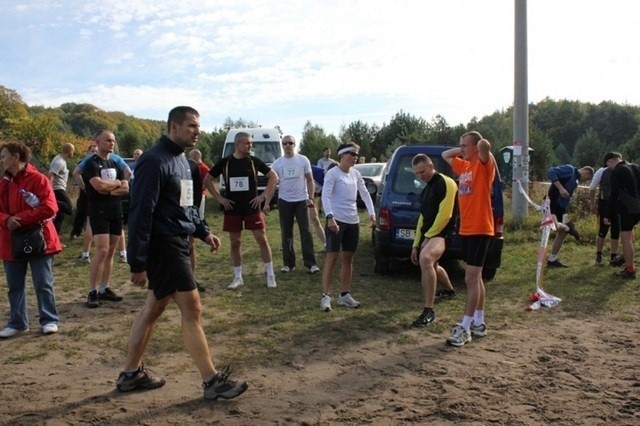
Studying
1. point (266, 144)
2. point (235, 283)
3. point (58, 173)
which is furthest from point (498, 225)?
point (266, 144)

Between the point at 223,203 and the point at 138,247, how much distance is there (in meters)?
3.71

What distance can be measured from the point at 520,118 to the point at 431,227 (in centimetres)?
809

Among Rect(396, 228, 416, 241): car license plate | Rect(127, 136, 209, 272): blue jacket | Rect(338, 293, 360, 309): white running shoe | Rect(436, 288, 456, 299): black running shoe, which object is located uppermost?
Rect(127, 136, 209, 272): blue jacket

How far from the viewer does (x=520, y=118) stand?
13164 mm

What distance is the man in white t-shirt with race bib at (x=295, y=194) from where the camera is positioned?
8.62 meters

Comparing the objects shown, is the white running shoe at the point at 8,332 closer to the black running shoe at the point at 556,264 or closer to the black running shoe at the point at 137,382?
the black running shoe at the point at 137,382

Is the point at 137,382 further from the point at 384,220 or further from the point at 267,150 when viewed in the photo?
the point at 267,150

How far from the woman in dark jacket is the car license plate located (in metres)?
4.45

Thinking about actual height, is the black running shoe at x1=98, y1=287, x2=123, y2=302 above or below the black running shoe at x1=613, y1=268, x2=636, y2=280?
above

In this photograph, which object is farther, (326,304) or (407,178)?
(407,178)

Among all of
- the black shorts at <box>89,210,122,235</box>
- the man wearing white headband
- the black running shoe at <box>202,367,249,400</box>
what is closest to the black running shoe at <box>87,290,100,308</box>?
the black shorts at <box>89,210,122,235</box>

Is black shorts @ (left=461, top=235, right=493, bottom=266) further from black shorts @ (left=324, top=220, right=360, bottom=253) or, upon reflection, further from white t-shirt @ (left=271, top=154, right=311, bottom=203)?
white t-shirt @ (left=271, top=154, right=311, bottom=203)

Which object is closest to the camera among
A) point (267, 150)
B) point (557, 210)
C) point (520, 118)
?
point (557, 210)

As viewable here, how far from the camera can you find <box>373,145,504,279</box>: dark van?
791 cm
